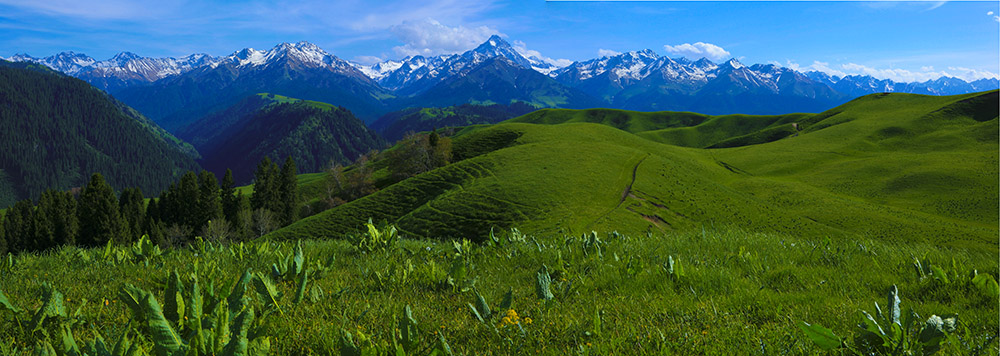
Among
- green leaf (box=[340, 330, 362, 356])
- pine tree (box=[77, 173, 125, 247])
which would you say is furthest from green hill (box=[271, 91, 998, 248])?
pine tree (box=[77, 173, 125, 247])

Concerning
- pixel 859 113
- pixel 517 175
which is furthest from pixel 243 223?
pixel 859 113

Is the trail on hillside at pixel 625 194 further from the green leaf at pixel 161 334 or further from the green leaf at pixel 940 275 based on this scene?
the green leaf at pixel 161 334

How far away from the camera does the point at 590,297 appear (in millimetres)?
4469

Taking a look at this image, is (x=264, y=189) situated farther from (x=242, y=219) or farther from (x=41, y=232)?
(x=41, y=232)

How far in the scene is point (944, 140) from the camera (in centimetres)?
10350

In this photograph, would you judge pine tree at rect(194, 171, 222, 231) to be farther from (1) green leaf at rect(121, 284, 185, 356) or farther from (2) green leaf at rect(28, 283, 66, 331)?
(1) green leaf at rect(121, 284, 185, 356)

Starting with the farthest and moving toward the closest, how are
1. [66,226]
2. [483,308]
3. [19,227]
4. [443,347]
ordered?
[19,227] → [66,226] → [483,308] → [443,347]

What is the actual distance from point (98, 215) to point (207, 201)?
1709 centimetres

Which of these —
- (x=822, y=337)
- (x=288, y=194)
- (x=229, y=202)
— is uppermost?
(x=822, y=337)

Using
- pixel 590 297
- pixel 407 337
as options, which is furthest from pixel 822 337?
pixel 407 337

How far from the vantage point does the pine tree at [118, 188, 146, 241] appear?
79206 mm

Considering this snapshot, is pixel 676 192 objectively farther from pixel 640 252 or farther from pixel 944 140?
pixel 944 140

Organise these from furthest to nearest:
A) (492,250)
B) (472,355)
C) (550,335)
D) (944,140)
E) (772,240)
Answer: (944,140)
(772,240)
(492,250)
(550,335)
(472,355)

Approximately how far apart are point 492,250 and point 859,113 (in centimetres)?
18984
